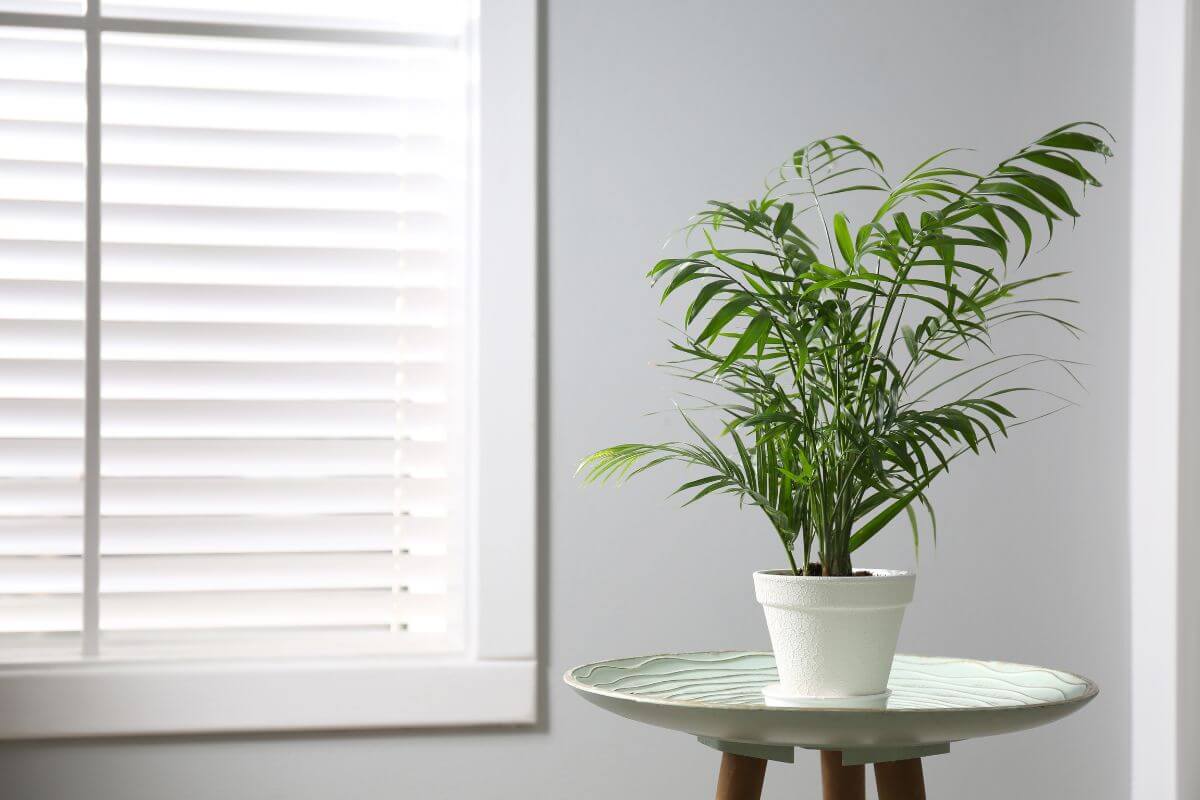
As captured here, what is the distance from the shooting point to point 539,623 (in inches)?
65.0

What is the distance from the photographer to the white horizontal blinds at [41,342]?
5.31ft

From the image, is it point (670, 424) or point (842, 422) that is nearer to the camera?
point (842, 422)

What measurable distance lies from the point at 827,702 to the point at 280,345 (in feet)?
3.30

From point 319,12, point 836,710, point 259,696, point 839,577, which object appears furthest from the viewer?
point 319,12

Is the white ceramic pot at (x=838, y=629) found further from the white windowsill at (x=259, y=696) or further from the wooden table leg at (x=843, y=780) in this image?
the white windowsill at (x=259, y=696)

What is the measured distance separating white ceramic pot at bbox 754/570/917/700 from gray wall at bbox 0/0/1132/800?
628 millimetres

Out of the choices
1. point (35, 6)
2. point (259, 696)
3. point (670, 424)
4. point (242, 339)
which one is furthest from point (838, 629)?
point (35, 6)

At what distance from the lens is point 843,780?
104cm

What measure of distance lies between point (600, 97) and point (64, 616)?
109 cm

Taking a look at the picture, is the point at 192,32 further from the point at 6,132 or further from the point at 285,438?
the point at 285,438

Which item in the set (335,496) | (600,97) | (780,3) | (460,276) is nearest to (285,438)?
(335,496)

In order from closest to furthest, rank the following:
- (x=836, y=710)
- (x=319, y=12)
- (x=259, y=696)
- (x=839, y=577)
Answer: (x=836, y=710)
(x=839, y=577)
(x=259, y=696)
(x=319, y=12)

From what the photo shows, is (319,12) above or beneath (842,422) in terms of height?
above

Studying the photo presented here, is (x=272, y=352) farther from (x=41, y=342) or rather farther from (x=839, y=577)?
(x=839, y=577)
